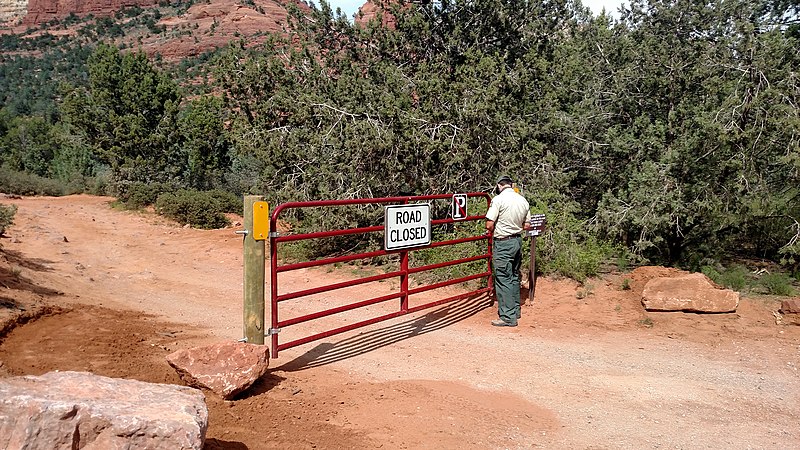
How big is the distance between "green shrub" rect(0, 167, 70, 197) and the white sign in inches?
934

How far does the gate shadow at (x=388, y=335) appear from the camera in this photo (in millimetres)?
6355

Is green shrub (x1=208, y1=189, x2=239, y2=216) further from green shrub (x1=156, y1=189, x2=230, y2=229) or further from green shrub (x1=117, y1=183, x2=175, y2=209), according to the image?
green shrub (x1=117, y1=183, x2=175, y2=209)

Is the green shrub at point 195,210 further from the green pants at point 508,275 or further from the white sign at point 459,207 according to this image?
the green pants at point 508,275

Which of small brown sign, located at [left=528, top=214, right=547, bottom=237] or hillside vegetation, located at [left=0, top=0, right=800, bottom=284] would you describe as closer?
small brown sign, located at [left=528, top=214, right=547, bottom=237]

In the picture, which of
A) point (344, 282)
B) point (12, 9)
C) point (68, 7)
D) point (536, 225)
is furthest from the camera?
point (12, 9)

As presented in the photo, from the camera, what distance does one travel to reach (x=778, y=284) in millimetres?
8992

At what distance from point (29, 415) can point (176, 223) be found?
1666 centimetres

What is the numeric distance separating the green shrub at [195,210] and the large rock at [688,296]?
44.0 ft

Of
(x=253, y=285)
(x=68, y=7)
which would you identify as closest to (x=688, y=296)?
(x=253, y=285)

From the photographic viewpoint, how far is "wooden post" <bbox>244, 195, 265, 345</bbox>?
5660mm

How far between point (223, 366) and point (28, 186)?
25.6 meters

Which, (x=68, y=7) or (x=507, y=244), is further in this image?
(x=68, y=7)

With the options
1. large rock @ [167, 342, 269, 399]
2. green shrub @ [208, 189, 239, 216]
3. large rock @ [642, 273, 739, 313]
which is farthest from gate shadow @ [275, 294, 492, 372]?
green shrub @ [208, 189, 239, 216]

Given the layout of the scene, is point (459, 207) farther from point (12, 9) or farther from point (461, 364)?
point (12, 9)
